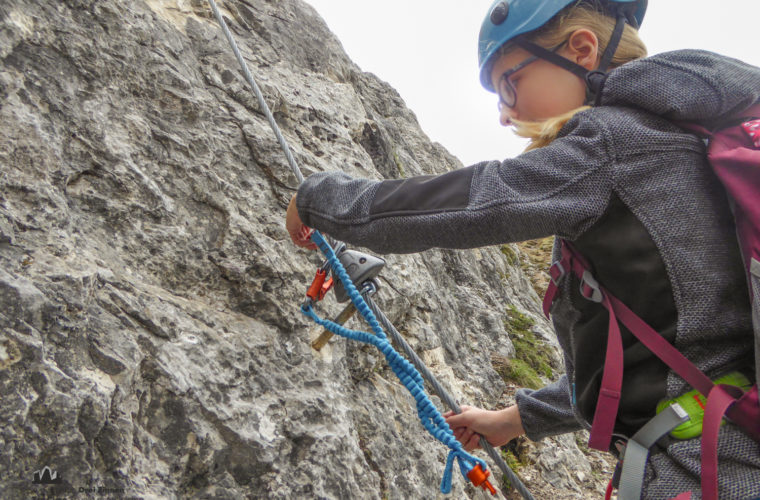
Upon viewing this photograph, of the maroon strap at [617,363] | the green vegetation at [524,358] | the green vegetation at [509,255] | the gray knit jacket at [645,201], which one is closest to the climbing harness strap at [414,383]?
the maroon strap at [617,363]

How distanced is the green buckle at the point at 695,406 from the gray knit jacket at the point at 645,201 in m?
0.04

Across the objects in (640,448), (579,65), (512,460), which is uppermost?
(579,65)

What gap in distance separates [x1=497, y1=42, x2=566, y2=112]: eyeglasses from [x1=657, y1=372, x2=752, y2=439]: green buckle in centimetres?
139

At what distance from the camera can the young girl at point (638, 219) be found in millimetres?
1691

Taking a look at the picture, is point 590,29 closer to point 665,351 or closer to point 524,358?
point 665,351

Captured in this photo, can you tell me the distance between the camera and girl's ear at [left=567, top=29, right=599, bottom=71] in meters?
2.27

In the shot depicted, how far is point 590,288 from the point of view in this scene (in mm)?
1918

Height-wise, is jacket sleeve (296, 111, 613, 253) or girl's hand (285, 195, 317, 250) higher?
jacket sleeve (296, 111, 613, 253)

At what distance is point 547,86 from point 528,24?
0.33 meters

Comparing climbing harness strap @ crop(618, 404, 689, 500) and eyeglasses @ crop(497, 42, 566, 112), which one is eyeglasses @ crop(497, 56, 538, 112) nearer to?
eyeglasses @ crop(497, 42, 566, 112)

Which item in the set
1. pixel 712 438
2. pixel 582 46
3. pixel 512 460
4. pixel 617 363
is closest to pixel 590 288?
pixel 617 363

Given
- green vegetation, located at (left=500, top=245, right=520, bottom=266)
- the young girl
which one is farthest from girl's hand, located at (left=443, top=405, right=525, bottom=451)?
green vegetation, located at (left=500, top=245, right=520, bottom=266)

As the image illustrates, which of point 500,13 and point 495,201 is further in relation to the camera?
point 500,13

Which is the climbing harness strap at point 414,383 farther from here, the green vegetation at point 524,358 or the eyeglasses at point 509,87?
the green vegetation at point 524,358
